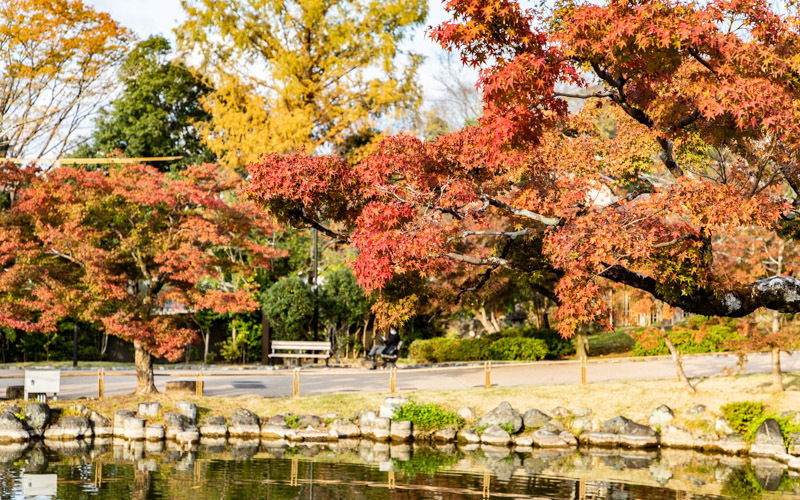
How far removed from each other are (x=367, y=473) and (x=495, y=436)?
130 inches

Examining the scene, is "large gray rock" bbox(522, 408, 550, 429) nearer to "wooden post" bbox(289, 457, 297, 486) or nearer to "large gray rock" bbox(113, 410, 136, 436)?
"wooden post" bbox(289, 457, 297, 486)

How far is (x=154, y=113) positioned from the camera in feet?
107

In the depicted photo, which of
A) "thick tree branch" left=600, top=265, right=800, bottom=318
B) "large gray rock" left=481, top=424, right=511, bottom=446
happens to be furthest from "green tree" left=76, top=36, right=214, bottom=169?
"thick tree branch" left=600, top=265, right=800, bottom=318

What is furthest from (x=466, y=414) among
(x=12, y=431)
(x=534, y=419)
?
(x=12, y=431)

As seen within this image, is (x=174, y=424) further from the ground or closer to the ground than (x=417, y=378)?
closer to the ground

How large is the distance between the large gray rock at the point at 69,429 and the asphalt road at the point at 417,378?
1.53m

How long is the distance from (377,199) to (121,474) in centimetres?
522

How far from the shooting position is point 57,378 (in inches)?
591

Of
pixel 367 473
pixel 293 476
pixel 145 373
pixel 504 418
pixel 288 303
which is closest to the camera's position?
pixel 293 476

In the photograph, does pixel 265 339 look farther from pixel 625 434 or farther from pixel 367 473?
pixel 367 473

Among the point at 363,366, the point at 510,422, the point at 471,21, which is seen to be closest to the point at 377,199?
the point at 471,21

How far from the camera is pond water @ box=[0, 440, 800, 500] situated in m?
10.6

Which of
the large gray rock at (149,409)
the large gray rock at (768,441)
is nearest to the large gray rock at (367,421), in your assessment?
the large gray rock at (149,409)

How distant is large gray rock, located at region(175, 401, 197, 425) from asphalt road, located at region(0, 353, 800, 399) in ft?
5.25
